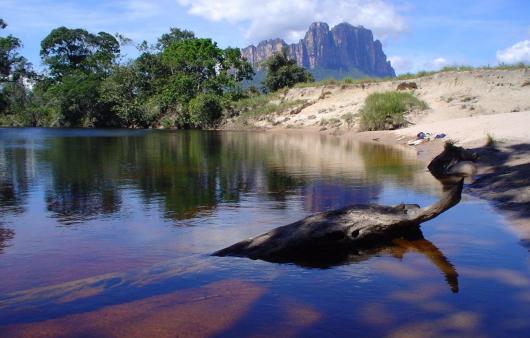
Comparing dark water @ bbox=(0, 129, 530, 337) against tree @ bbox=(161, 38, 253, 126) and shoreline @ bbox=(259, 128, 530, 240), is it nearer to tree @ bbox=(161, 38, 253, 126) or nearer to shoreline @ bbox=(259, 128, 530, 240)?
shoreline @ bbox=(259, 128, 530, 240)

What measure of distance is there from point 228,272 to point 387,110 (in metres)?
30.6

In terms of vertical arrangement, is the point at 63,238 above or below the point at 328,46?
below

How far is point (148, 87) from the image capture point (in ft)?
226

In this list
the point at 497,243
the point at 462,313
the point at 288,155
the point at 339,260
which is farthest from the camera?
the point at 288,155

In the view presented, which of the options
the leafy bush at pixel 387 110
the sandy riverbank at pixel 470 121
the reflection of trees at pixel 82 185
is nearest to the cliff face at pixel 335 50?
the sandy riverbank at pixel 470 121

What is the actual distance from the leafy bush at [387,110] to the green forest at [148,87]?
25.7m

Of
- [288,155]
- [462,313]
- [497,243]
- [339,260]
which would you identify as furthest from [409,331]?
[288,155]

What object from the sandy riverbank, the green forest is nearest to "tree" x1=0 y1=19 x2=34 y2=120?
the green forest

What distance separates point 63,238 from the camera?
9.26 metres

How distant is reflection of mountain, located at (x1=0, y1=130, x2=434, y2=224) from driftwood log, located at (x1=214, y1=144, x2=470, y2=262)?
3.62 m

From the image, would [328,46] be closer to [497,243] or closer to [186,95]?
[186,95]

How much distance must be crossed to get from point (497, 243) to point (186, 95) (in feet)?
188

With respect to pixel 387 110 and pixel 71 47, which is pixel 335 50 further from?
pixel 387 110

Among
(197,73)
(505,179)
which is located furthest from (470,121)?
(197,73)
